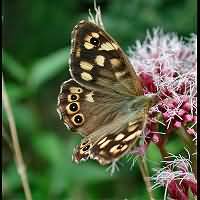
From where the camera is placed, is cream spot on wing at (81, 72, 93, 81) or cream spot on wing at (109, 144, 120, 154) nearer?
cream spot on wing at (109, 144, 120, 154)

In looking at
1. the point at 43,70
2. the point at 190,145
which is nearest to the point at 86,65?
the point at 190,145

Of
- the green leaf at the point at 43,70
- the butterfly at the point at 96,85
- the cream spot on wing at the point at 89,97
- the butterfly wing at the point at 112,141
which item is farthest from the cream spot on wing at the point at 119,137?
the green leaf at the point at 43,70

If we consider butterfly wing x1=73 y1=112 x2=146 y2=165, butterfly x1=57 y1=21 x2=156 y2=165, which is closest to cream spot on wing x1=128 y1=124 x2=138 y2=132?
butterfly wing x1=73 y1=112 x2=146 y2=165

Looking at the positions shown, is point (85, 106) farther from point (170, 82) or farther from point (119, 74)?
point (170, 82)

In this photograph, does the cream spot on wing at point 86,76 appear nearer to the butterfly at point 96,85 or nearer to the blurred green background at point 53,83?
the butterfly at point 96,85

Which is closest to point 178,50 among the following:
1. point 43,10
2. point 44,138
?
point 44,138

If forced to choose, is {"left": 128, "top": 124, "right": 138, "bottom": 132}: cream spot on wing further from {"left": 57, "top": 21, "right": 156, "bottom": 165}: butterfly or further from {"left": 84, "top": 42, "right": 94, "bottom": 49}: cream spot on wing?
{"left": 84, "top": 42, "right": 94, "bottom": 49}: cream spot on wing
